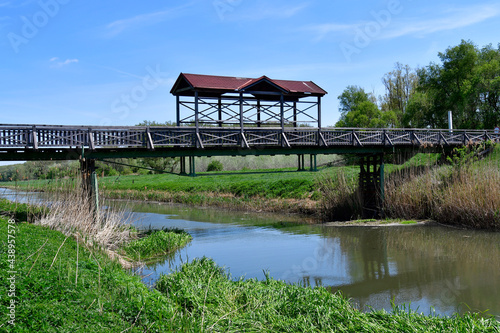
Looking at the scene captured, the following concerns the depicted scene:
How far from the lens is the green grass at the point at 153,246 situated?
15.3 metres

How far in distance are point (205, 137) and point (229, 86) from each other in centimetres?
297

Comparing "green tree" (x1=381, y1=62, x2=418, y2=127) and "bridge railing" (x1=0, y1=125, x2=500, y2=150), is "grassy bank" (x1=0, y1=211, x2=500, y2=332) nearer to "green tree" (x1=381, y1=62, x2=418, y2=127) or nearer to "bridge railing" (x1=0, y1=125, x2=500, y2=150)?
"bridge railing" (x1=0, y1=125, x2=500, y2=150)

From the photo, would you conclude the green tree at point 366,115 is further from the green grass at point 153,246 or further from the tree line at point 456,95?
the green grass at point 153,246

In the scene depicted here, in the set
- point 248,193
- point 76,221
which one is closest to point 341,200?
point 248,193

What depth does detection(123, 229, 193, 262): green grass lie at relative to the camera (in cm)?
1531

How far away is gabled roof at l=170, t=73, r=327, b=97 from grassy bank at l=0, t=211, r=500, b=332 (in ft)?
43.6

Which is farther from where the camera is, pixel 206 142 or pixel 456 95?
pixel 456 95

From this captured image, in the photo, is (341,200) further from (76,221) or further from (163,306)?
(163,306)

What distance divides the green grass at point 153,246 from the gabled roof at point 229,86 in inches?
285

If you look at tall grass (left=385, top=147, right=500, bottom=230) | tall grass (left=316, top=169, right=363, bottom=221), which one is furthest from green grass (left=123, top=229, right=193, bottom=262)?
tall grass (left=385, top=147, right=500, bottom=230)

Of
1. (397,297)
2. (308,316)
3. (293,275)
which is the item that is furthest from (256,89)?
(308,316)

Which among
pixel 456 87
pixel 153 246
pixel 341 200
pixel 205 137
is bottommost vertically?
pixel 153 246

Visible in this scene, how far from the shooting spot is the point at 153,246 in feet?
53.4

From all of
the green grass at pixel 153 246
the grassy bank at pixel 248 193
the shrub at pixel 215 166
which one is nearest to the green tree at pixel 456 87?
the grassy bank at pixel 248 193
